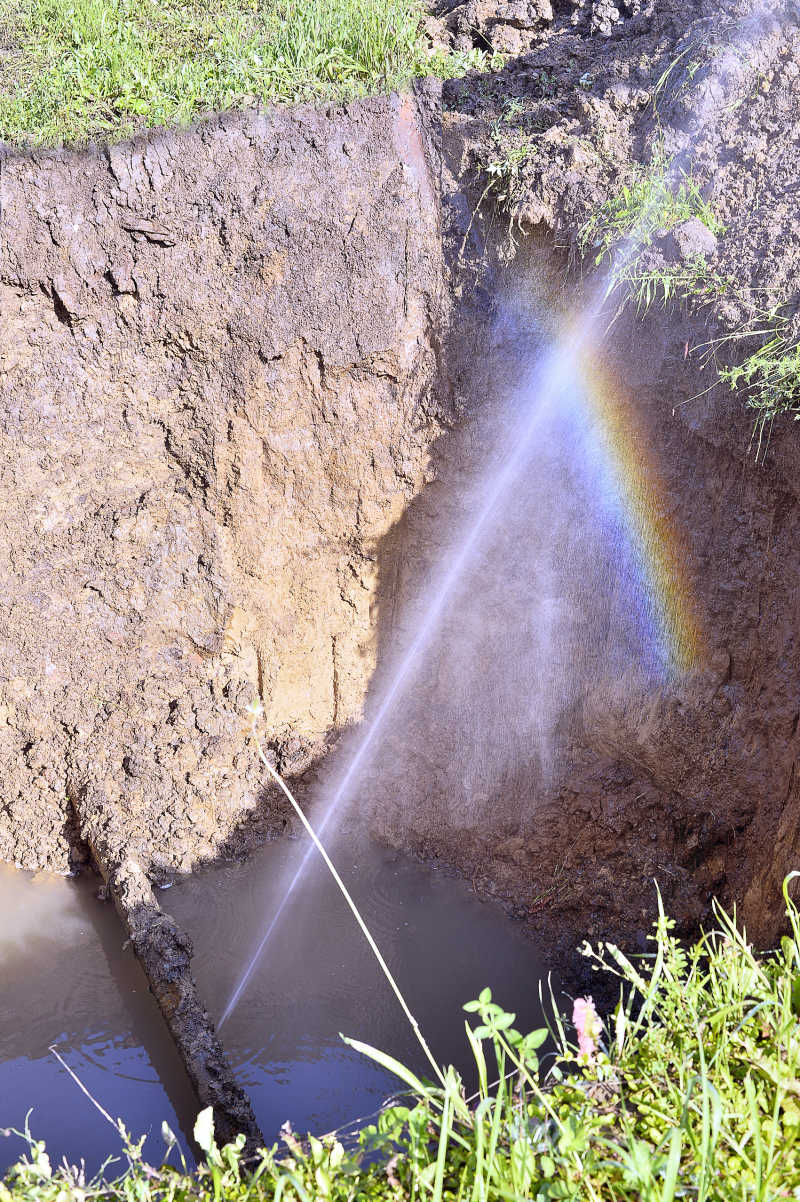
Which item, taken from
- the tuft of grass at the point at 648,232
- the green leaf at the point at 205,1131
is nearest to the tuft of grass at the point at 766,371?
the tuft of grass at the point at 648,232

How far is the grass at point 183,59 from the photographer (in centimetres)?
400

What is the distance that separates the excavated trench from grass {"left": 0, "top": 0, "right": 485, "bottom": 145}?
0.18 metres

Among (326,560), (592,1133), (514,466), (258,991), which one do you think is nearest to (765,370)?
(514,466)

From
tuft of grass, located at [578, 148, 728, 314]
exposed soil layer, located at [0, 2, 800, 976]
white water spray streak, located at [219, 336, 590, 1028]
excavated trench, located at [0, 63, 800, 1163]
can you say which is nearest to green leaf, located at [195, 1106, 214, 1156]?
excavated trench, located at [0, 63, 800, 1163]

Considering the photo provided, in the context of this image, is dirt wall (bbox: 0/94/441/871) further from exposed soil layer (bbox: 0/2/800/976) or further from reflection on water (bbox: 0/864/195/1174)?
Answer: reflection on water (bbox: 0/864/195/1174)

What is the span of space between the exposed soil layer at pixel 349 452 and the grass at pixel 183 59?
0.63ft

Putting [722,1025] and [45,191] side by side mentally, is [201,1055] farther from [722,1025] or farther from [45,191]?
[45,191]

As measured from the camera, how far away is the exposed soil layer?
3.71 meters

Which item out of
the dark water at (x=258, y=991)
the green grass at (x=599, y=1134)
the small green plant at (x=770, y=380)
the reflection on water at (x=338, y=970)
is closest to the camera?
the green grass at (x=599, y=1134)

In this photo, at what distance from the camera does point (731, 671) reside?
12.7 ft

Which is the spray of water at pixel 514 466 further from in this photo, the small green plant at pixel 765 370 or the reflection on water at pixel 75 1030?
the small green plant at pixel 765 370

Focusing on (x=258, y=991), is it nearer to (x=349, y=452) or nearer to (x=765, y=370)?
(x=349, y=452)

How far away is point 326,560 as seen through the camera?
464 centimetres

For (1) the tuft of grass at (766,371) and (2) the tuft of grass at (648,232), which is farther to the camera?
(2) the tuft of grass at (648,232)
